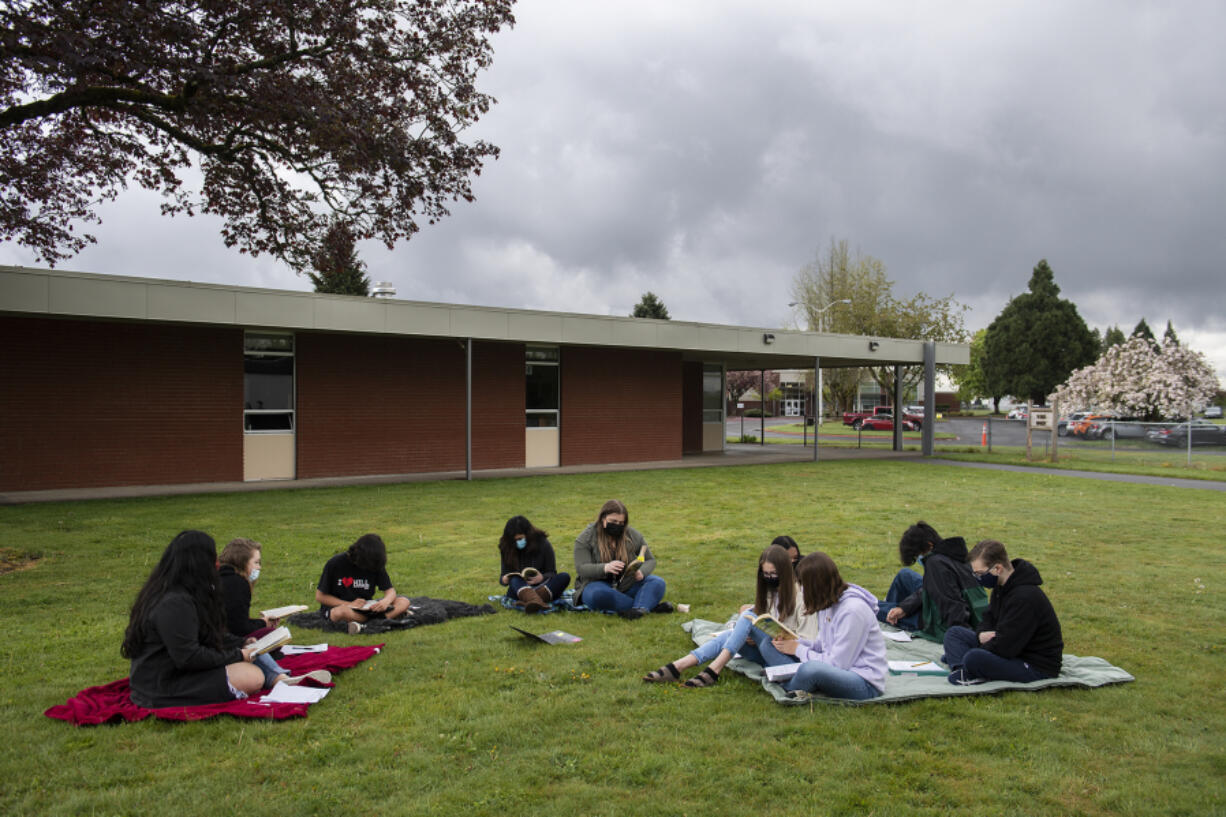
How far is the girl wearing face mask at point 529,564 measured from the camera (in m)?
7.01

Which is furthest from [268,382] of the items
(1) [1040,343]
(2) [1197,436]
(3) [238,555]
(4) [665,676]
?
(1) [1040,343]

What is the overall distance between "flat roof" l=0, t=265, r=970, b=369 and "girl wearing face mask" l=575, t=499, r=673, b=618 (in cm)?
1058

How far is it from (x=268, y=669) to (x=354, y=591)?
1.53 m

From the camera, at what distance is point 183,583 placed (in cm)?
448

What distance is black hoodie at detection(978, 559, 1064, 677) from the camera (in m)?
4.93

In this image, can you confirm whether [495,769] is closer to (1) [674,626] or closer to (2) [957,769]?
(2) [957,769]

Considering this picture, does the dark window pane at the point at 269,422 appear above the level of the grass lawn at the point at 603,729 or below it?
above

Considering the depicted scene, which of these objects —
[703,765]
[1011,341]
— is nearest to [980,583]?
[703,765]

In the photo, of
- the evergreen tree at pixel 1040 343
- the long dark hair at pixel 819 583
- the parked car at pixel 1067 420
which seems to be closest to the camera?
the long dark hair at pixel 819 583

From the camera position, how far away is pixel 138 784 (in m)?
3.75

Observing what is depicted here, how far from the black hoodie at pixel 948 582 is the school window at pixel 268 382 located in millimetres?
14553

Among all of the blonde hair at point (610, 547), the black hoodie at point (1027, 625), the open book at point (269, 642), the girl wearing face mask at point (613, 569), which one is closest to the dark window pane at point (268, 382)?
the girl wearing face mask at point (613, 569)

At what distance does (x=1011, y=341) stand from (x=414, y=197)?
6744 centimetres

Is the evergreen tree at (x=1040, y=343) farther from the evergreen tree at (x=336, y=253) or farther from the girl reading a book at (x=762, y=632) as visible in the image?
the girl reading a book at (x=762, y=632)
